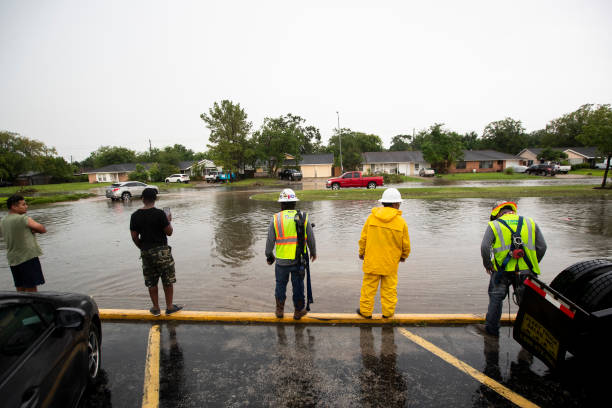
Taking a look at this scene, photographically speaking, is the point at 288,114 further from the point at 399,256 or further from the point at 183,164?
the point at 399,256

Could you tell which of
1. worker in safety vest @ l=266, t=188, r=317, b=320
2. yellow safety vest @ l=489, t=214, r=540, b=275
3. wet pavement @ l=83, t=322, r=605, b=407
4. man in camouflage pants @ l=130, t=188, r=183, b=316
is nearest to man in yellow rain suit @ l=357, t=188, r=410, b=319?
wet pavement @ l=83, t=322, r=605, b=407

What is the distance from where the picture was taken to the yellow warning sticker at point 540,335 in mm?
2820

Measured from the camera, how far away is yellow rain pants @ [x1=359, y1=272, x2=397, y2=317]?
4.25m

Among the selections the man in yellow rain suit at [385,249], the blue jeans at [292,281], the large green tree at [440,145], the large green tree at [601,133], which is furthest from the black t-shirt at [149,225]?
the large green tree at [440,145]

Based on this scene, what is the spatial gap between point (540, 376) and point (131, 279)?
22.4ft

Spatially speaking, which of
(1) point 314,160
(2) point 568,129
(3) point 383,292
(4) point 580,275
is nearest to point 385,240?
(3) point 383,292

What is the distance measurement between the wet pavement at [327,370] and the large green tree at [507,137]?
283 feet

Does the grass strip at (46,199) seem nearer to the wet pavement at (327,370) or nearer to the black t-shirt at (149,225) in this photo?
the black t-shirt at (149,225)

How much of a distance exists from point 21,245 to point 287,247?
3.84 m

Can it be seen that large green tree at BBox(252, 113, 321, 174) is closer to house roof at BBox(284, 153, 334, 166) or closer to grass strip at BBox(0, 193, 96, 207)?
house roof at BBox(284, 153, 334, 166)

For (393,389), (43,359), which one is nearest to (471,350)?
(393,389)

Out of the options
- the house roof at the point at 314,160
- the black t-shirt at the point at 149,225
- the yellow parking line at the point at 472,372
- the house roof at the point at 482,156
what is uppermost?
the house roof at the point at 314,160

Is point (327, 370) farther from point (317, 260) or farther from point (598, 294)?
point (317, 260)

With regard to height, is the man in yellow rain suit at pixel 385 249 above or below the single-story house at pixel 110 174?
below
